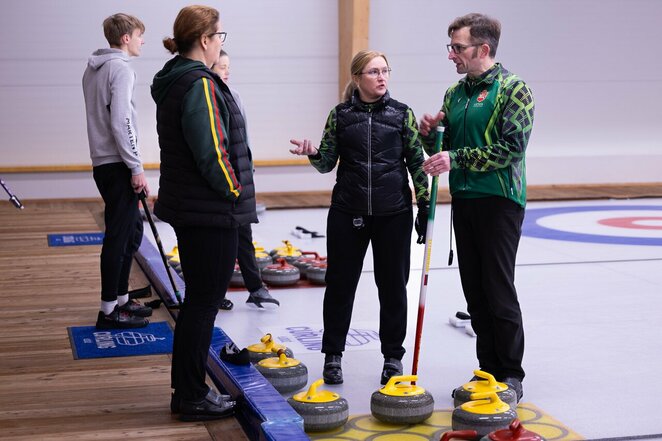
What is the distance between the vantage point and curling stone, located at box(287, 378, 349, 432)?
3.22 metres

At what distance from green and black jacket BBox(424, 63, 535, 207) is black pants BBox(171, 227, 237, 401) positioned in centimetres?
93

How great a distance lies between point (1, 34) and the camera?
10.5m

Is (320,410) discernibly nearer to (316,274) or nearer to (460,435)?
(460,435)

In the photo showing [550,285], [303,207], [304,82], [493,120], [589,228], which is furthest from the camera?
[304,82]

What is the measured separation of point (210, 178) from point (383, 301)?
3.82 feet

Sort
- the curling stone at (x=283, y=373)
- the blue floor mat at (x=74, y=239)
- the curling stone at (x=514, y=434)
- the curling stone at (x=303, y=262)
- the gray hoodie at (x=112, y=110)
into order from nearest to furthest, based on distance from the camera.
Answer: the curling stone at (x=514, y=434) < the curling stone at (x=283, y=373) < the gray hoodie at (x=112, y=110) < the curling stone at (x=303, y=262) < the blue floor mat at (x=74, y=239)

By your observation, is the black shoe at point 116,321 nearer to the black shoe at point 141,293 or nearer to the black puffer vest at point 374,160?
the black shoe at point 141,293

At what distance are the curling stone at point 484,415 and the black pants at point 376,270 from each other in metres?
0.76

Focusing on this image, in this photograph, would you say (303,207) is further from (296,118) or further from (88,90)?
(88,90)

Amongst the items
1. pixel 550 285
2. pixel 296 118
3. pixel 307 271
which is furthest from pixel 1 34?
pixel 550 285

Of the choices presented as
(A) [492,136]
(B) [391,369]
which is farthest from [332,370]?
(A) [492,136]

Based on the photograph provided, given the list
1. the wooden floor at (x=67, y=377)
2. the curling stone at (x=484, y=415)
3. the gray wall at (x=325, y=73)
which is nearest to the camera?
the curling stone at (x=484, y=415)

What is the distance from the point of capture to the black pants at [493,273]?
3523 mm

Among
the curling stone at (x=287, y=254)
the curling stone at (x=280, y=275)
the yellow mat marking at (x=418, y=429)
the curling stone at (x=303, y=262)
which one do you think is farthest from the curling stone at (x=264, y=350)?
the curling stone at (x=287, y=254)
